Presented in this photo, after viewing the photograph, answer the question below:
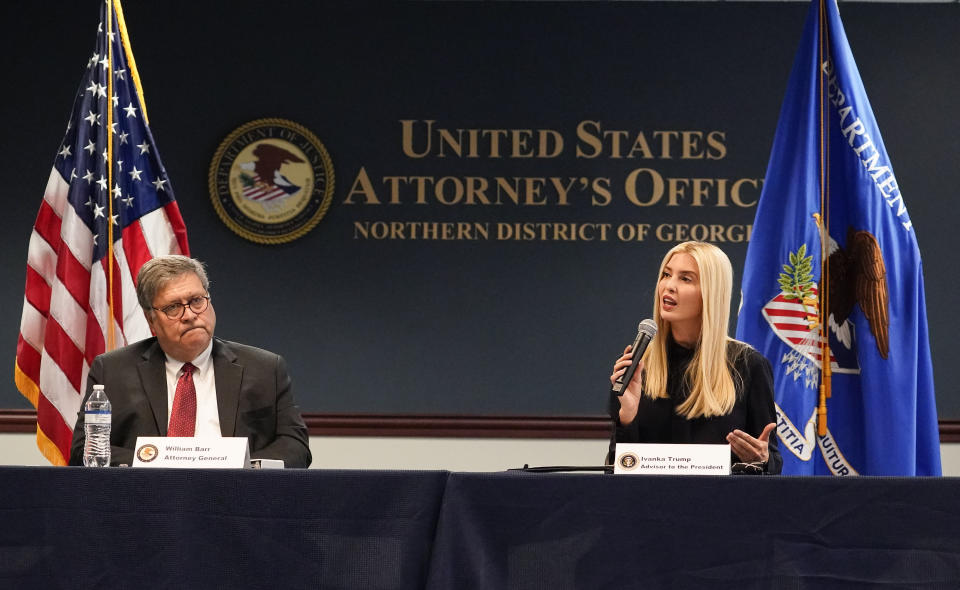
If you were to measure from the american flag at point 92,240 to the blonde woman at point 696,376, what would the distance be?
6.40 feet

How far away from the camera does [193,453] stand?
2092 millimetres

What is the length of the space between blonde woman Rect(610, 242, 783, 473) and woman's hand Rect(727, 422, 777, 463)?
0.88ft

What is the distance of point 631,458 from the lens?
81.6 inches

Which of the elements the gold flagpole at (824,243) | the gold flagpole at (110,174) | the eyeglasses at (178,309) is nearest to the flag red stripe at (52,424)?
Result: the gold flagpole at (110,174)

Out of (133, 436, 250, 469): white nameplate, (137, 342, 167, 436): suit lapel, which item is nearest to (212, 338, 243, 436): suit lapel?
(137, 342, 167, 436): suit lapel

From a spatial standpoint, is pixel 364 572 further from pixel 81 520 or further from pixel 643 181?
pixel 643 181

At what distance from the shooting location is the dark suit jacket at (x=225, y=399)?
8.90 feet

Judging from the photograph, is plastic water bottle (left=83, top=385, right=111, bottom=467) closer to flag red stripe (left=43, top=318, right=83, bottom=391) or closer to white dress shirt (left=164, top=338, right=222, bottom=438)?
white dress shirt (left=164, top=338, right=222, bottom=438)

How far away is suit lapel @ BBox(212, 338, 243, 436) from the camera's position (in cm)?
276

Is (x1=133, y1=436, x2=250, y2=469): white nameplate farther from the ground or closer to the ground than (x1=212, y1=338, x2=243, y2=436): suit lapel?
closer to the ground

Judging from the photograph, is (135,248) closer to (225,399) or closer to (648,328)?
(225,399)

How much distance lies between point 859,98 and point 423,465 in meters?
2.43

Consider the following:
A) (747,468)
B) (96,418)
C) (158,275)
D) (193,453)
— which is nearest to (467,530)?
(193,453)

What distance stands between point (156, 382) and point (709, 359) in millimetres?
1424
